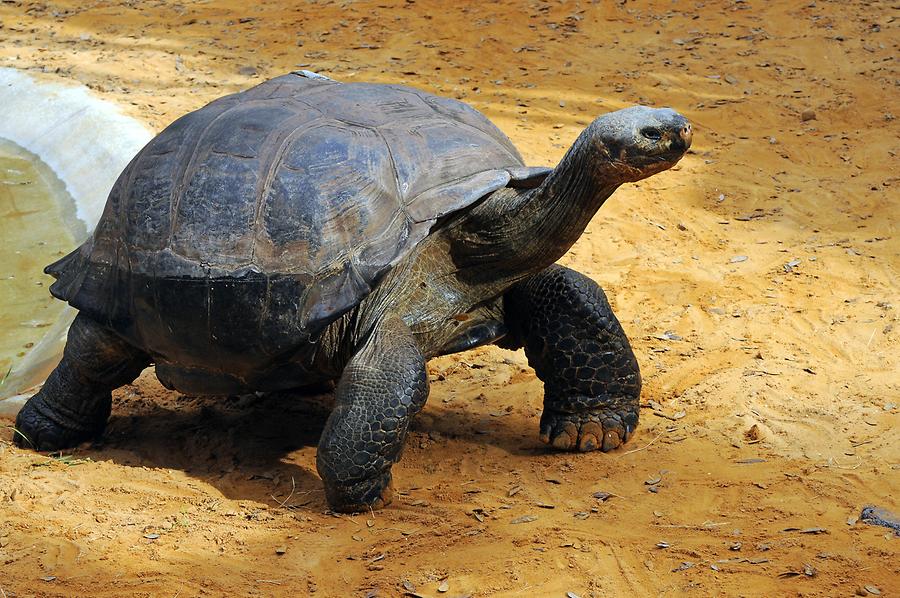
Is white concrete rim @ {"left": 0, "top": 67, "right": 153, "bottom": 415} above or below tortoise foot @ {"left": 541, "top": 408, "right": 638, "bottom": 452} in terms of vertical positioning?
above

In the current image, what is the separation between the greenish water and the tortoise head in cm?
498

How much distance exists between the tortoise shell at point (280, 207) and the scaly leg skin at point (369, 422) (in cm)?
32

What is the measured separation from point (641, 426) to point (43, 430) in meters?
3.58

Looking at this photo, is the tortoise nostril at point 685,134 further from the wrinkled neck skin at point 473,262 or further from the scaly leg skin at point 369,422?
the scaly leg skin at point 369,422

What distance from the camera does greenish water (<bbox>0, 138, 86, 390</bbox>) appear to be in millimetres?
7898

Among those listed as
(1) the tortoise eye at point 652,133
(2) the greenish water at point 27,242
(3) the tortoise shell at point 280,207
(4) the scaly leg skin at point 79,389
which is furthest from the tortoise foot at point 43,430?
(1) the tortoise eye at point 652,133

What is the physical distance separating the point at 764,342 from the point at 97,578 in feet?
14.4

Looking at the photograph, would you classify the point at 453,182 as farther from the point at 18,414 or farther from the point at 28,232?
the point at 28,232

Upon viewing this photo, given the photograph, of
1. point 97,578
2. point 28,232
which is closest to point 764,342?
point 97,578

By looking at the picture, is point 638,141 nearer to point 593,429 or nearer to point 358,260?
point 358,260

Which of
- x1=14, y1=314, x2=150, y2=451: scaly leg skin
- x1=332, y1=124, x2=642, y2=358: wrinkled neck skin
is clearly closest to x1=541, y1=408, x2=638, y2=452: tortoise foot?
x1=332, y1=124, x2=642, y2=358: wrinkled neck skin

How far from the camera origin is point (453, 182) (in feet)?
16.5

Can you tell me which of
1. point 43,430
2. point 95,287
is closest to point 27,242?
point 43,430

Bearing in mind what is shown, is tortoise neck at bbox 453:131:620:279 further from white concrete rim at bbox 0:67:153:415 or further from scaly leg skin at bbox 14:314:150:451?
white concrete rim at bbox 0:67:153:415
